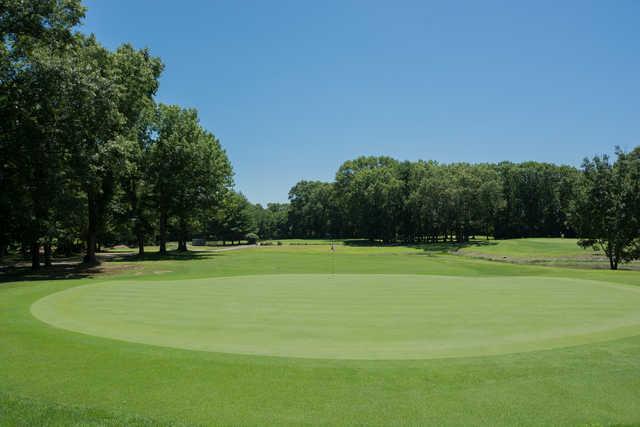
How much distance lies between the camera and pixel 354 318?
9969 millimetres

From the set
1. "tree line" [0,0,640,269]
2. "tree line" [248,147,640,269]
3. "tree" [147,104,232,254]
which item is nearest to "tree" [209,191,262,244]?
"tree line" [248,147,640,269]

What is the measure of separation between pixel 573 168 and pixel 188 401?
12428cm

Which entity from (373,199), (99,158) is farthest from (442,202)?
(99,158)

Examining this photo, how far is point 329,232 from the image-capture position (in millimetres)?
133375

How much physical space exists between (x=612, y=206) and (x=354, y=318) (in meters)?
36.9

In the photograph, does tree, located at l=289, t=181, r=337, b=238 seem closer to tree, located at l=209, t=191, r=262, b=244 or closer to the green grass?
tree, located at l=209, t=191, r=262, b=244

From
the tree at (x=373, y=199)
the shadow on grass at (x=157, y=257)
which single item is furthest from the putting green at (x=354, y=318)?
the tree at (x=373, y=199)

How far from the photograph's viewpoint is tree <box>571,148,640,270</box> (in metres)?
35.8

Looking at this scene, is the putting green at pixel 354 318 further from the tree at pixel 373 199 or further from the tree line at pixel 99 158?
the tree at pixel 373 199

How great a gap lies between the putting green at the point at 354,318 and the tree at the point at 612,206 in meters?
25.7

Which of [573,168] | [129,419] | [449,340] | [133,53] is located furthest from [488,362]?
[573,168]

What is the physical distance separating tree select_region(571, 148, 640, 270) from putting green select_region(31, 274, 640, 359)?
1013 inches

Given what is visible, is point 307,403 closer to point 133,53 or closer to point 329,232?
point 133,53

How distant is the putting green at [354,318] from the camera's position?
785 centimetres
